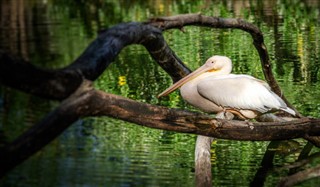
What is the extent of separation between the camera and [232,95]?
481cm

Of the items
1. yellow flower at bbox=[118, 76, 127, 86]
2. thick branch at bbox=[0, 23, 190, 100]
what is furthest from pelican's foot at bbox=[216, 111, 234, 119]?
yellow flower at bbox=[118, 76, 127, 86]

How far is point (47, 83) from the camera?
327 centimetres

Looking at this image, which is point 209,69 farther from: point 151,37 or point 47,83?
point 47,83

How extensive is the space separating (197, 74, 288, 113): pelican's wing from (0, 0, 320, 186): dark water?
480 mm

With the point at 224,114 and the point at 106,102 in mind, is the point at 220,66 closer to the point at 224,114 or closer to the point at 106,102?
the point at 224,114

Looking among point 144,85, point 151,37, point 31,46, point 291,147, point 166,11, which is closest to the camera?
point 151,37

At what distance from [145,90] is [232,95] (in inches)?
82.4

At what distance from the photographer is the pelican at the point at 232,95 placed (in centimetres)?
475

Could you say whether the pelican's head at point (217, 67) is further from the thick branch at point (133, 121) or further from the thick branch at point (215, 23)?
the thick branch at point (133, 121)

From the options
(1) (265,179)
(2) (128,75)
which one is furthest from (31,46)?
(1) (265,179)

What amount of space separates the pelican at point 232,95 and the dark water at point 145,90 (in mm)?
418

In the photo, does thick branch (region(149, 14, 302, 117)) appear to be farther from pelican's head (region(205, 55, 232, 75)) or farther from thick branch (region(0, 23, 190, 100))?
pelican's head (region(205, 55, 232, 75))

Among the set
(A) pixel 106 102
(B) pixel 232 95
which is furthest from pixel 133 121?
(B) pixel 232 95

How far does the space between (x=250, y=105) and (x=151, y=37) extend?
690 mm
